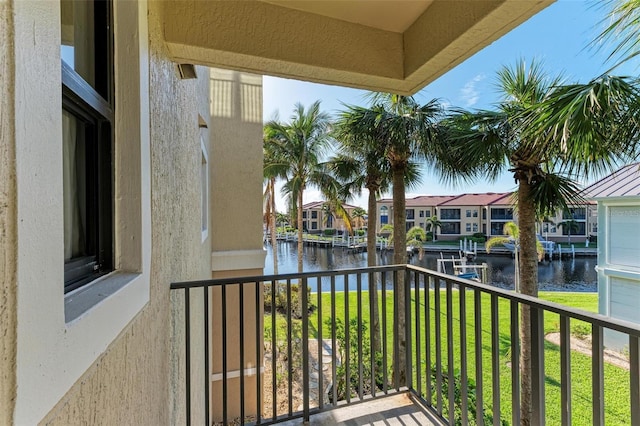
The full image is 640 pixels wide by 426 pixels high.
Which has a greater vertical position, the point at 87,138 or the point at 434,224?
the point at 87,138

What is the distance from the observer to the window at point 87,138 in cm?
83

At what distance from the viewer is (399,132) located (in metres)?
6.75

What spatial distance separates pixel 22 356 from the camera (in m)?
0.45

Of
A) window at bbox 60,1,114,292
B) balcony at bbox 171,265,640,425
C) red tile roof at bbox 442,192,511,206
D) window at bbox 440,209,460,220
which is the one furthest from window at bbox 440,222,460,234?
window at bbox 60,1,114,292

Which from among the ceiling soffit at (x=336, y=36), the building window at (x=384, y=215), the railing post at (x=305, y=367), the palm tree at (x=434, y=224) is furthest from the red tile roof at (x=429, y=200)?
the ceiling soffit at (x=336, y=36)

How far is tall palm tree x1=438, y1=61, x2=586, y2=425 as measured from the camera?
4.84 metres

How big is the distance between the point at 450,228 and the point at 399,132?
29471 millimetres

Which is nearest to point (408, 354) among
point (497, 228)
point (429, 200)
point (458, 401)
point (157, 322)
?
point (157, 322)

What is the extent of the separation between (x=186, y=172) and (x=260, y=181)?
→ 3528 millimetres

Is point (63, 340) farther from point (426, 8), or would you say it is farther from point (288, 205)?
point (288, 205)

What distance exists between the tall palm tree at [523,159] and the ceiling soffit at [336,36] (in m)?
3.86

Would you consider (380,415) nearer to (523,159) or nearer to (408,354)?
(408,354)

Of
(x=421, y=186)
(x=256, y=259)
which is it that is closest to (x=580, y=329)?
(x=421, y=186)

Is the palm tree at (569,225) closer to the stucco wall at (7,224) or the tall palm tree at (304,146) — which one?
the tall palm tree at (304,146)
